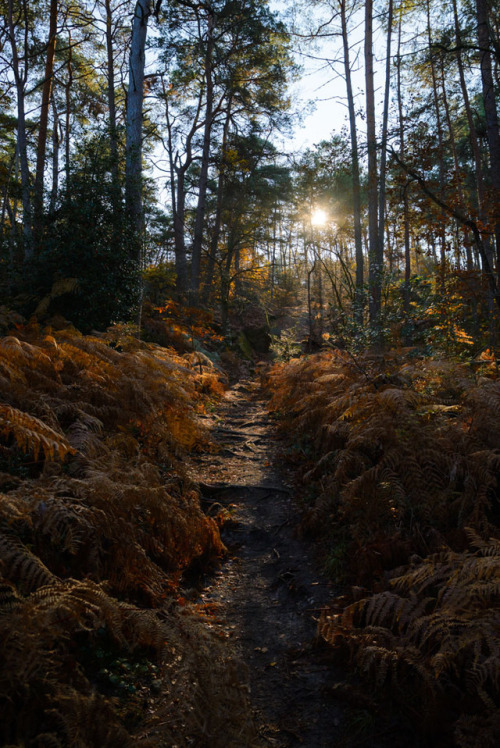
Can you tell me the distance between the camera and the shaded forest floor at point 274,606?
2.11m

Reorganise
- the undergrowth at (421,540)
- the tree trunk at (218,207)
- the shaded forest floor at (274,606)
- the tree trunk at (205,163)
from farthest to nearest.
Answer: the tree trunk at (218,207) < the tree trunk at (205,163) < the shaded forest floor at (274,606) < the undergrowth at (421,540)

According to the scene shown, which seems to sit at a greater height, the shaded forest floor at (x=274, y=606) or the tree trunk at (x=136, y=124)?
the tree trunk at (x=136, y=124)

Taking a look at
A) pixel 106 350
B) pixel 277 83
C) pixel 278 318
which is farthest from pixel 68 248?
pixel 278 318

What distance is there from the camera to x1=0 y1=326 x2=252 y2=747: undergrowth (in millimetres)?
1614

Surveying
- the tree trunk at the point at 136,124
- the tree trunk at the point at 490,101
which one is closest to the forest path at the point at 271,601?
the tree trunk at the point at 490,101

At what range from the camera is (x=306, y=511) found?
4277 millimetres

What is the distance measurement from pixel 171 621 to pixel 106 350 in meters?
3.81

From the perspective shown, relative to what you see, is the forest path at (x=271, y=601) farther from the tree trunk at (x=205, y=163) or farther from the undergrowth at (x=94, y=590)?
the tree trunk at (x=205, y=163)

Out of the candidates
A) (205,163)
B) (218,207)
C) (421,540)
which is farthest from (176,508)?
(218,207)

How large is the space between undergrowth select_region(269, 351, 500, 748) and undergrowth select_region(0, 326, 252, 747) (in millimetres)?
830

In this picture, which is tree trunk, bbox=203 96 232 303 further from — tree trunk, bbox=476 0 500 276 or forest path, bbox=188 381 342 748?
forest path, bbox=188 381 342 748

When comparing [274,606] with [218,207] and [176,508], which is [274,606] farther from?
[218,207]

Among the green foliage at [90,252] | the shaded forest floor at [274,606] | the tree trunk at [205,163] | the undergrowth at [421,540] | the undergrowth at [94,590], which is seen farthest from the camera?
the tree trunk at [205,163]

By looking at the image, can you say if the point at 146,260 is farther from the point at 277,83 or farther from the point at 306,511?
the point at 277,83
